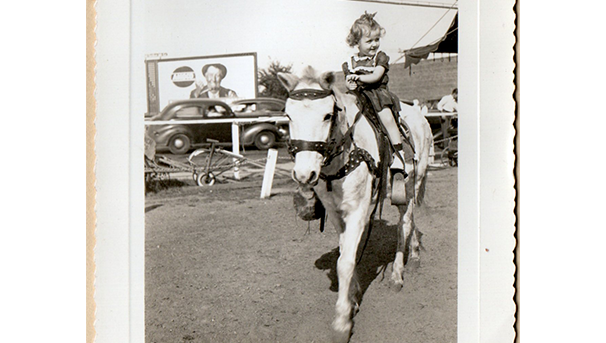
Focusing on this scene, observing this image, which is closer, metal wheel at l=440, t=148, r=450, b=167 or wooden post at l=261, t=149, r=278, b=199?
wooden post at l=261, t=149, r=278, b=199

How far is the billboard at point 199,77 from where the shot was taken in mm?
1448

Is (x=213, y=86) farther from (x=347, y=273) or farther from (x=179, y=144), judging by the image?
(x=347, y=273)

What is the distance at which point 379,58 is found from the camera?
1529mm

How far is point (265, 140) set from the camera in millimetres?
1485

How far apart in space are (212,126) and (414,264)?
33.8 inches

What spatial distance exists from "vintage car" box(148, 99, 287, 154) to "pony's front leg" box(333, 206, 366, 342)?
39 cm

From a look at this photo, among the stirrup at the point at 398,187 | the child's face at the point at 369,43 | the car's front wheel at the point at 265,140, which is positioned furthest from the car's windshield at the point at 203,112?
the stirrup at the point at 398,187

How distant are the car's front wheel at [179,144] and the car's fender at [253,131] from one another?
186 mm

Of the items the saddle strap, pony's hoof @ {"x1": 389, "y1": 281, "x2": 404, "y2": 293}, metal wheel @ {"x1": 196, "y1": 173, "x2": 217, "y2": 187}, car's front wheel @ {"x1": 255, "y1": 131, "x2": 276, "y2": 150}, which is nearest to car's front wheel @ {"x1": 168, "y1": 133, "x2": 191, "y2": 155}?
metal wheel @ {"x1": 196, "y1": 173, "x2": 217, "y2": 187}

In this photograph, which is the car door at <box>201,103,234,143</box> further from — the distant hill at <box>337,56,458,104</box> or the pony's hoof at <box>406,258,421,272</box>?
the pony's hoof at <box>406,258,421,272</box>

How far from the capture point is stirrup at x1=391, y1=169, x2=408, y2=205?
5.18 feet

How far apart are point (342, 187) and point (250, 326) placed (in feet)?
1.82

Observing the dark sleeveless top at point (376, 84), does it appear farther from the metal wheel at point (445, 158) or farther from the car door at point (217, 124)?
the car door at point (217, 124)
